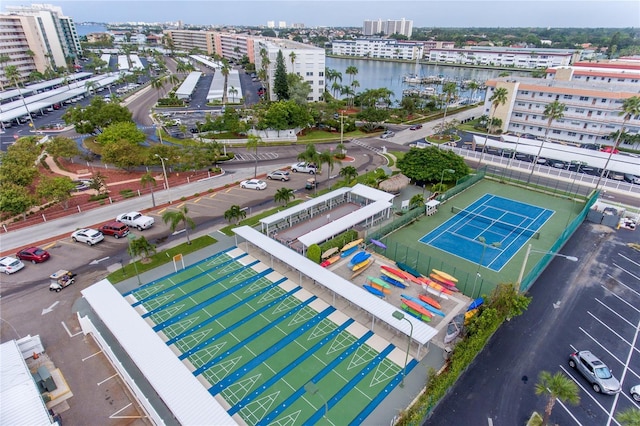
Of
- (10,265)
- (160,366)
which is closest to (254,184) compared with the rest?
(10,265)

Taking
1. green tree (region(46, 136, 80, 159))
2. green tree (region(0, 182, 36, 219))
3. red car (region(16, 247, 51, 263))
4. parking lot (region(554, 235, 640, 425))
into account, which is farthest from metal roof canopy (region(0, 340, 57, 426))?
green tree (region(46, 136, 80, 159))

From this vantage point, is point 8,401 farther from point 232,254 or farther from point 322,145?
point 322,145

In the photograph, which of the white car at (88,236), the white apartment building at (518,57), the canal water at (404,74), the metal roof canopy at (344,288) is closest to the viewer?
the metal roof canopy at (344,288)

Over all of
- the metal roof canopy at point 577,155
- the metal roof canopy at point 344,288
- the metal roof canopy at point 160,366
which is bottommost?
the metal roof canopy at point 577,155

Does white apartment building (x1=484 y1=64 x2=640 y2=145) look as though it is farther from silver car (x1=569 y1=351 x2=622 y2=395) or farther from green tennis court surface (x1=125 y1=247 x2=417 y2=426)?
green tennis court surface (x1=125 y1=247 x2=417 y2=426)

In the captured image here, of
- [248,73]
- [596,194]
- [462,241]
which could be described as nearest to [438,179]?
[462,241]

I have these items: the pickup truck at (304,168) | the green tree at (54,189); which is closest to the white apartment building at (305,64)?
the pickup truck at (304,168)

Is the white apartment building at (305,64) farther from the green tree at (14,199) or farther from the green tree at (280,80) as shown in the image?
the green tree at (14,199)
